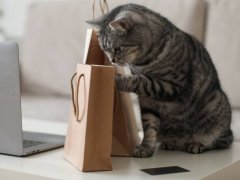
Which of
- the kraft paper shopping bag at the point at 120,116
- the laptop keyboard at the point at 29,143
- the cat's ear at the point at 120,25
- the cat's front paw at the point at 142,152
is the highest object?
the cat's ear at the point at 120,25

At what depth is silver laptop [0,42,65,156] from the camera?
923 mm

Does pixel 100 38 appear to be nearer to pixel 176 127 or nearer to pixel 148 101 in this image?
pixel 148 101

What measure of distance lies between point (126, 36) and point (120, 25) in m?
0.05

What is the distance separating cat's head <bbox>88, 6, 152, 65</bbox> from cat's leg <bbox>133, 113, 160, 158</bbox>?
0.50 feet

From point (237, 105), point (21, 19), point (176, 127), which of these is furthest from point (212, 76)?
point (21, 19)

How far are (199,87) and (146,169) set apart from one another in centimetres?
31

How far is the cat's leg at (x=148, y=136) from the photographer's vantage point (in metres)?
1.04

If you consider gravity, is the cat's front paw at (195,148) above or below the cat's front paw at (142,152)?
below

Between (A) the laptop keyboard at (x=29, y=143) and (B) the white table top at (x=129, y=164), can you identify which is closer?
(B) the white table top at (x=129, y=164)

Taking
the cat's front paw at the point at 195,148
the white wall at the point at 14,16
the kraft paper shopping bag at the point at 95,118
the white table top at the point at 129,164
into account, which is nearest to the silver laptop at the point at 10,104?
the white table top at the point at 129,164

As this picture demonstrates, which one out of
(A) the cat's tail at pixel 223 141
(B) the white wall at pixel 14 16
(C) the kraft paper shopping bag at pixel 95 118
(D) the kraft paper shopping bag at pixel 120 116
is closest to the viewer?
(C) the kraft paper shopping bag at pixel 95 118

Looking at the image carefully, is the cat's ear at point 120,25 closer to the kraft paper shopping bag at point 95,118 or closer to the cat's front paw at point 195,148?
the kraft paper shopping bag at point 95,118

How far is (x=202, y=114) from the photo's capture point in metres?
1.15

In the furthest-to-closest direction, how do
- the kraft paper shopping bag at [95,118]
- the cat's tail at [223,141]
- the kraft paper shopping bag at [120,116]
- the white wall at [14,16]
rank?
the white wall at [14,16] → the cat's tail at [223,141] → the kraft paper shopping bag at [120,116] → the kraft paper shopping bag at [95,118]
